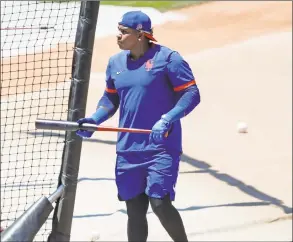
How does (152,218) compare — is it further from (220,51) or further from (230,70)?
(220,51)

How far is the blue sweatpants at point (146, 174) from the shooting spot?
511 centimetres

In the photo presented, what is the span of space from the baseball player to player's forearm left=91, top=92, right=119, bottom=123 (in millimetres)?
37

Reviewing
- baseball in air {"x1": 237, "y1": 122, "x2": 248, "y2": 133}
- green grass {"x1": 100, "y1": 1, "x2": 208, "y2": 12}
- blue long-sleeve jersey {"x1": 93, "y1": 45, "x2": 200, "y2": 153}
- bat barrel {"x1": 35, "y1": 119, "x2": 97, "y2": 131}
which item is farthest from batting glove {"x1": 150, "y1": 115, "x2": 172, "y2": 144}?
green grass {"x1": 100, "y1": 1, "x2": 208, "y2": 12}

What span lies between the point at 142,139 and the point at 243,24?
1233cm

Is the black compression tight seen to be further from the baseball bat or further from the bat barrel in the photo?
the bat barrel

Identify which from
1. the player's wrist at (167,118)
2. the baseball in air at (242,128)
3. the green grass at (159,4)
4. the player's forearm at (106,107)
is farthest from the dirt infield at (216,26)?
the player's wrist at (167,118)

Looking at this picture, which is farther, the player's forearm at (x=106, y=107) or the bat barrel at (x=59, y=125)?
the player's forearm at (x=106, y=107)

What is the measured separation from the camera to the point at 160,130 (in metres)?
4.88

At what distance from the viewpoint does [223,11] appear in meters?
18.7

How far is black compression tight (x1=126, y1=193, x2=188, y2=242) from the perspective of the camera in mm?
5172

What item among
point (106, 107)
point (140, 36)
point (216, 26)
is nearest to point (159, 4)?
point (216, 26)

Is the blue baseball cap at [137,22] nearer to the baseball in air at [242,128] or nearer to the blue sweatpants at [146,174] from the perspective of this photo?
the blue sweatpants at [146,174]

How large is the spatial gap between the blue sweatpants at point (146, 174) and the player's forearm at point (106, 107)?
0.89ft

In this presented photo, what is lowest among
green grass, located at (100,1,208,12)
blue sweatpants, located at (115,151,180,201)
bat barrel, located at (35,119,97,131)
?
blue sweatpants, located at (115,151,180,201)
